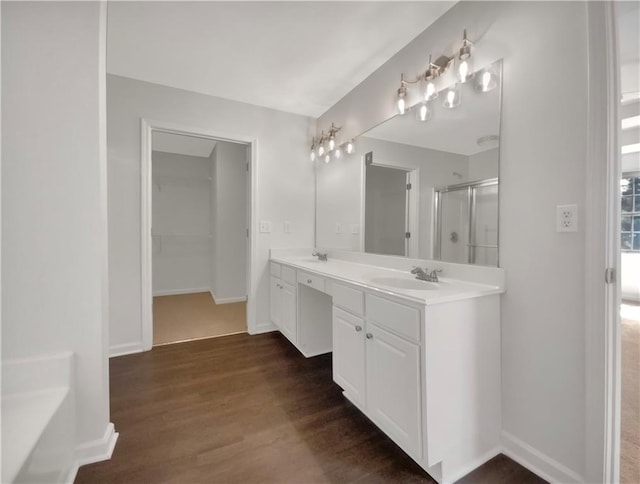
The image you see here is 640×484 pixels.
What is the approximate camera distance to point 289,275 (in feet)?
7.75

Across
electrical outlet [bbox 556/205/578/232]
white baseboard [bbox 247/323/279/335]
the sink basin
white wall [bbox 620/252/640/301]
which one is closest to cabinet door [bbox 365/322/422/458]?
the sink basin

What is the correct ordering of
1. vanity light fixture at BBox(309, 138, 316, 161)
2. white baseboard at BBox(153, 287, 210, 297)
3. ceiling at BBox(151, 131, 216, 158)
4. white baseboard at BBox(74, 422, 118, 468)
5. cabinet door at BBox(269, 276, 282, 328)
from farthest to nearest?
white baseboard at BBox(153, 287, 210, 297) < ceiling at BBox(151, 131, 216, 158) < vanity light fixture at BBox(309, 138, 316, 161) < cabinet door at BBox(269, 276, 282, 328) < white baseboard at BBox(74, 422, 118, 468)

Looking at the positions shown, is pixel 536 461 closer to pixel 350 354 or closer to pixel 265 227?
pixel 350 354

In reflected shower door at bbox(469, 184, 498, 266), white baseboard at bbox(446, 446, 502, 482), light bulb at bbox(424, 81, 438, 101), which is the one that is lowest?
white baseboard at bbox(446, 446, 502, 482)

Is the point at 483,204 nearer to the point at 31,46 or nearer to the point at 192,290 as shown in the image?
the point at 31,46

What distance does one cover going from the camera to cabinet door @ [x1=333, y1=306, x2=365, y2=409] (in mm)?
1441

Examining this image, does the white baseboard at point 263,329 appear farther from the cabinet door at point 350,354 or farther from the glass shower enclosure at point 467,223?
the glass shower enclosure at point 467,223

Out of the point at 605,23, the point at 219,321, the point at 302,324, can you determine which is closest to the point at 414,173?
the point at 605,23

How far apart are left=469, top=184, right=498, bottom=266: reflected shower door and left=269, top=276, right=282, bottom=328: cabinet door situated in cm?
170

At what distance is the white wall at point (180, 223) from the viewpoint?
4.56 metres

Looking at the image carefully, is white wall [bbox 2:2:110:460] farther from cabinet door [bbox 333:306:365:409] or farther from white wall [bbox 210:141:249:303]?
white wall [bbox 210:141:249:303]

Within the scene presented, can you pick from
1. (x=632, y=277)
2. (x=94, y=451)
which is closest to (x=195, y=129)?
(x=94, y=451)

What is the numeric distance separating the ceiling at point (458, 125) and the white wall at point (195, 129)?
1.29 m

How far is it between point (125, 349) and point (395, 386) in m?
2.36
